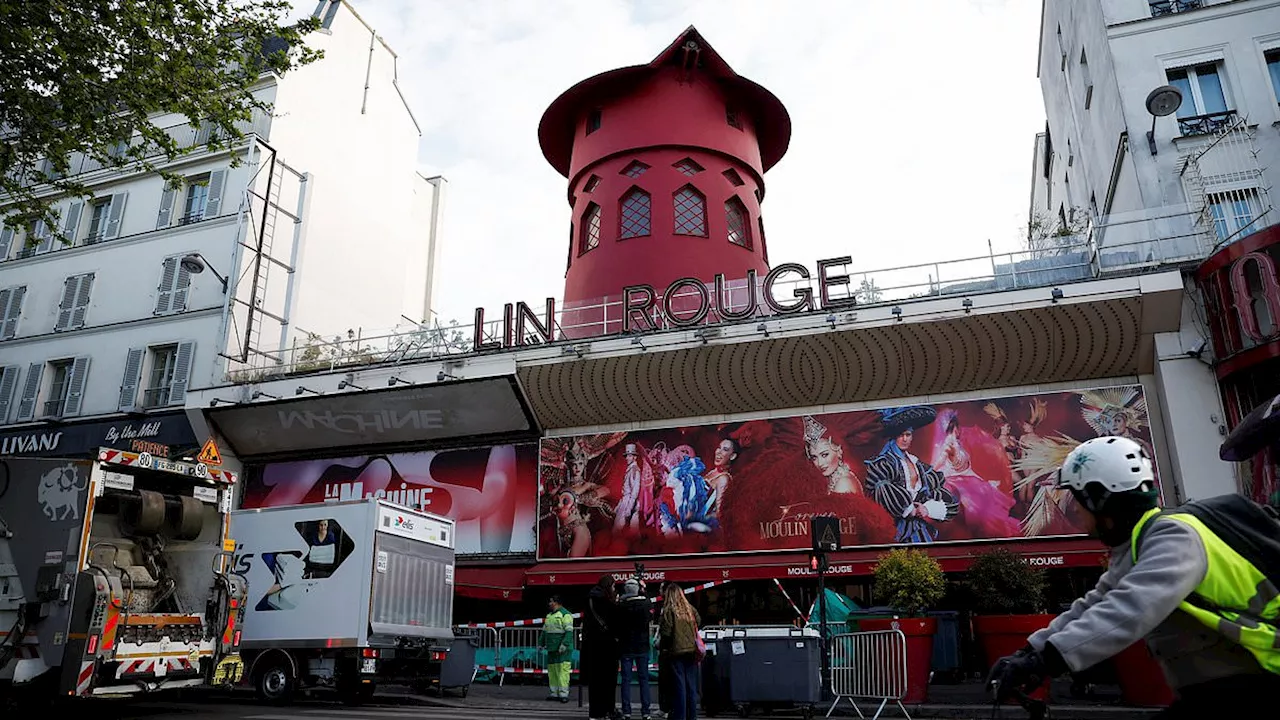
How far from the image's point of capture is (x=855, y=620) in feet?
39.9

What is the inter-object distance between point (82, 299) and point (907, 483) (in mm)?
21512

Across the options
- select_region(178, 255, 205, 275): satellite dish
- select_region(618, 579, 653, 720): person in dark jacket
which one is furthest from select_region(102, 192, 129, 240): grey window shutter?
select_region(618, 579, 653, 720): person in dark jacket

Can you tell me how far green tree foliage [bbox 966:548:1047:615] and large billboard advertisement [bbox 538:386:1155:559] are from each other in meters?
4.48

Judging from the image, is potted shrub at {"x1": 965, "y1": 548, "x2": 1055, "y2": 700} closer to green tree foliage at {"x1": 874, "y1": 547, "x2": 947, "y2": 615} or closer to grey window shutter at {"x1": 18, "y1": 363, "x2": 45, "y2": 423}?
green tree foliage at {"x1": 874, "y1": 547, "x2": 947, "y2": 615}

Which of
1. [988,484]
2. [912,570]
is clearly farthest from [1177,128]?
[912,570]

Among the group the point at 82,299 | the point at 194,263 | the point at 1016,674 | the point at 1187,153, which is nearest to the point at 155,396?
the point at 194,263

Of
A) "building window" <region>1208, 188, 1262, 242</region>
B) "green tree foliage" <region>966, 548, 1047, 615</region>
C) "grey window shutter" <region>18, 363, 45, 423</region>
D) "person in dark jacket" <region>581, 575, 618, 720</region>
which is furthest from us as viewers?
"grey window shutter" <region>18, 363, 45, 423</region>

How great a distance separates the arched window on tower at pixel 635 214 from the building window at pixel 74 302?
1441 cm

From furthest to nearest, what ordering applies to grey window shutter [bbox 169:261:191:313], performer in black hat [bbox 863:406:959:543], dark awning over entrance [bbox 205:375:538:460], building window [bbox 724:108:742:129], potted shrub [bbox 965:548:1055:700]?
1. building window [bbox 724:108:742:129]
2. grey window shutter [bbox 169:261:191:313]
3. dark awning over entrance [bbox 205:375:538:460]
4. performer in black hat [bbox 863:406:959:543]
5. potted shrub [bbox 965:548:1055:700]

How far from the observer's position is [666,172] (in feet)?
72.7

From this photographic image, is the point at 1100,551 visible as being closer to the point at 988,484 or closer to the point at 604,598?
the point at 988,484

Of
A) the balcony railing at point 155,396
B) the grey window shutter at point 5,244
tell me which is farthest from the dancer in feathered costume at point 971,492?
the grey window shutter at point 5,244

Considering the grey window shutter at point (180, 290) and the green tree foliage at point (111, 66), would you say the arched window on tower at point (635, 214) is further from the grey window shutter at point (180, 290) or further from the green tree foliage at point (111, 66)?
the grey window shutter at point (180, 290)

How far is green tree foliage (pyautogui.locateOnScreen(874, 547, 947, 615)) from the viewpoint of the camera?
38.8ft
